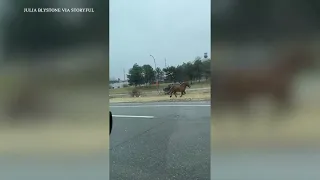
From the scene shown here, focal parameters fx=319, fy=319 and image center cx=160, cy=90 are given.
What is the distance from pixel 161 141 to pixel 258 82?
Answer: 62cm

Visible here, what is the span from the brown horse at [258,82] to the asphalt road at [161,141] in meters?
0.11

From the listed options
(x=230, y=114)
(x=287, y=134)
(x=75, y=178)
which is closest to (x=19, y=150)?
(x=75, y=178)

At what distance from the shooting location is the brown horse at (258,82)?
173 centimetres

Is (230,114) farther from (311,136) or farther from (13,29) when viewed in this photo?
(13,29)

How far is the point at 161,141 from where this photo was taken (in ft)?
5.83

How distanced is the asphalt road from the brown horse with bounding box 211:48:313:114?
0.37 feet

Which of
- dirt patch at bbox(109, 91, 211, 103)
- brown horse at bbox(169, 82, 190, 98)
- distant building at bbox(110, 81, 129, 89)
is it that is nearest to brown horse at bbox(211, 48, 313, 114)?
dirt patch at bbox(109, 91, 211, 103)

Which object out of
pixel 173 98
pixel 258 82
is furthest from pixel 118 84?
pixel 258 82

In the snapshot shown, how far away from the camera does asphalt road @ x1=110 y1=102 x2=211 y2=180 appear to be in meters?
1.75

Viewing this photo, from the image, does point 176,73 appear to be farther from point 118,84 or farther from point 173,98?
point 118,84

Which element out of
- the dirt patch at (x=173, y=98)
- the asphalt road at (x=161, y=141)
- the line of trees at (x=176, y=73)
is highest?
the line of trees at (x=176, y=73)

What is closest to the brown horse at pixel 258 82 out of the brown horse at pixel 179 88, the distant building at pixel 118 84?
the brown horse at pixel 179 88

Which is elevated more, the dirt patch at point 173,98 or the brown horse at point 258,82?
the brown horse at point 258,82

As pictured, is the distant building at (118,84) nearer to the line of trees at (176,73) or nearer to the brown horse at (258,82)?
the line of trees at (176,73)
